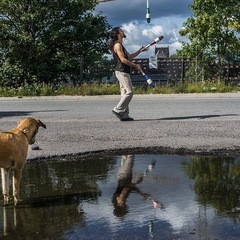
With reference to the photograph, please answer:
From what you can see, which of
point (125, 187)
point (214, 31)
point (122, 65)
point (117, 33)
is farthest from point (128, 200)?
point (214, 31)

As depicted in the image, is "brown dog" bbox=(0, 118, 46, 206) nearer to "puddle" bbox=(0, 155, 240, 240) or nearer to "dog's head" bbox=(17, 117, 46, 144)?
"dog's head" bbox=(17, 117, 46, 144)

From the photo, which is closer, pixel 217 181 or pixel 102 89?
pixel 217 181

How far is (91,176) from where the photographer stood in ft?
20.5

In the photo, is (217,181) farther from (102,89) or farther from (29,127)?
(102,89)

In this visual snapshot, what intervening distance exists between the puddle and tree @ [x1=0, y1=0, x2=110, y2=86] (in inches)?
724

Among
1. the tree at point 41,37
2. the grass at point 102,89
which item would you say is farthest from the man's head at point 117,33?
the tree at point 41,37

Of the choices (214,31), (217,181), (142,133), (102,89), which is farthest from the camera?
(214,31)

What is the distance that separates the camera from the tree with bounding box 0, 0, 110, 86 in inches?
973

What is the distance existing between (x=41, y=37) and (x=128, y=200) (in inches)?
823

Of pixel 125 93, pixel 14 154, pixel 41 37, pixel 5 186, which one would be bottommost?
pixel 5 186

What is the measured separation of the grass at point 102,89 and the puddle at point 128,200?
624 inches

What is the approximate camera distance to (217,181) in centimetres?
580

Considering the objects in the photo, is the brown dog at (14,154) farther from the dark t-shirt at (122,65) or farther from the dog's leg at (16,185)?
the dark t-shirt at (122,65)

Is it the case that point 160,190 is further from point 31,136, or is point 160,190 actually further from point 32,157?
point 32,157
